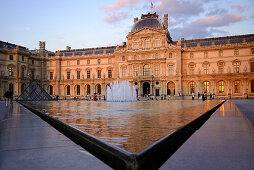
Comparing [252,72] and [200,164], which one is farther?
[252,72]

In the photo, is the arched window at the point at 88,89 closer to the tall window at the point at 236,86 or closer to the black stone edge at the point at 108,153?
the tall window at the point at 236,86

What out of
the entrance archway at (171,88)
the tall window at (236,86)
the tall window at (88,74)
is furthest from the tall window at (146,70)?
the tall window at (236,86)

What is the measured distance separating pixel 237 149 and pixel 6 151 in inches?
75.0

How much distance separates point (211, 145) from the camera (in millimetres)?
1851

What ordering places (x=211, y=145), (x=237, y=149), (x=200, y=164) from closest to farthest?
(x=200, y=164)
(x=237, y=149)
(x=211, y=145)

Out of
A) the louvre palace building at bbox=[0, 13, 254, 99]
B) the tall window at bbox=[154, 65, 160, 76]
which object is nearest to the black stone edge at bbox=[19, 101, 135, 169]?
the louvre palace building at bbox=[0, 13, 254, 99]

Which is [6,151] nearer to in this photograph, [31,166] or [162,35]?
[31,166]

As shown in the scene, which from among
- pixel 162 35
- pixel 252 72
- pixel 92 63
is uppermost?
pixel 162 35

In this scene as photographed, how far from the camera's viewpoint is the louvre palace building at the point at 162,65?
41.5 meters

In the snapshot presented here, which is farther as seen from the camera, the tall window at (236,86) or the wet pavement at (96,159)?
the tall window at (236,86)

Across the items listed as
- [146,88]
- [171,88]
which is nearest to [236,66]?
[171,88]

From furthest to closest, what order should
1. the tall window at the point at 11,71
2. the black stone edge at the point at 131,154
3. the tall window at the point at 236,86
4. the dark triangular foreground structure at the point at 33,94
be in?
the tall window at the point at 11,71, the tall window at the point at 236,86, the dark triangular foreground structure at the point at 33,94, the black stone edge at the point at 131,154

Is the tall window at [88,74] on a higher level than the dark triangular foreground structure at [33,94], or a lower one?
higher

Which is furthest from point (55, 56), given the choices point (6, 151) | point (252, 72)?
point (6, 151)
